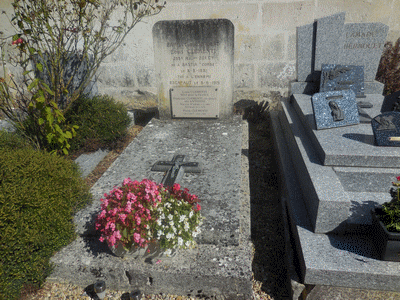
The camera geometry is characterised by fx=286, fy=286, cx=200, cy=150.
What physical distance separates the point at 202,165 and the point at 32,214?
177cm

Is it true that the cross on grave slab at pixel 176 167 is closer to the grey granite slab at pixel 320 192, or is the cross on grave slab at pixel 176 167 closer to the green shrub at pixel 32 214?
the green shrub at pixel 32 214

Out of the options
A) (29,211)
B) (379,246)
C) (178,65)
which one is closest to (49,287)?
(29,211)

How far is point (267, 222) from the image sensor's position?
3354 mm

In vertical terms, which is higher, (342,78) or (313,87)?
(342,78)

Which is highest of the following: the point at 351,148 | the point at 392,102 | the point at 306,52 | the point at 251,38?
the point at 251,38

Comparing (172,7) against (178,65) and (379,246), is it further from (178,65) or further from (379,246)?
(379,246)

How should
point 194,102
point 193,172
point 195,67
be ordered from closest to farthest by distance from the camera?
point 193,172 → point 195,67 → point 194,102

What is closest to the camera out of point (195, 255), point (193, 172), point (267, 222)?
point (195, 255)

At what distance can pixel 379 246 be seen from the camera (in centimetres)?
217

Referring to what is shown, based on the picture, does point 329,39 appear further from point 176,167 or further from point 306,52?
point 176,167

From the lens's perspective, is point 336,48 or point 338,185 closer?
point 338,185

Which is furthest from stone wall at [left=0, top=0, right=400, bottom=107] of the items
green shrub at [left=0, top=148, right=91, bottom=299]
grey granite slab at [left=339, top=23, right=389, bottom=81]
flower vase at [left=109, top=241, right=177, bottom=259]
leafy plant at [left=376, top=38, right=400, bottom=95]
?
flower vase at [left=109, top=241, right=177, bottom=259]

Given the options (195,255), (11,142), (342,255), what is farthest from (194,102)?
(342,255)

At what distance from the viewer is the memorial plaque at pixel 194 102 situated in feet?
15.3
